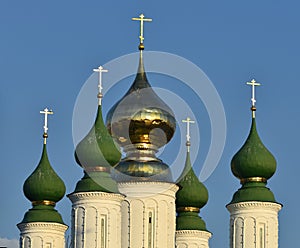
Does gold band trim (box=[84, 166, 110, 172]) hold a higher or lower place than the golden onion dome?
lower

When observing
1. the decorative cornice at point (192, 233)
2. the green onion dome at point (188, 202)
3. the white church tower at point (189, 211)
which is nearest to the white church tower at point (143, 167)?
the white church tower at point (189, 211)

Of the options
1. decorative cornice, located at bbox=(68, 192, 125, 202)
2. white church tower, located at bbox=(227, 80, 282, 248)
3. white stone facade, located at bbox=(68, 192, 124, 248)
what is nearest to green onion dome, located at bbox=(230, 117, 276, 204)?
white church tower, located at bbox=(227, 80, 282, 248)

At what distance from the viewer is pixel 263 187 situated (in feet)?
138

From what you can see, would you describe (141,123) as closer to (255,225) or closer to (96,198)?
(96,198)

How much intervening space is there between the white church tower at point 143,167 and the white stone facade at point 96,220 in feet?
1.76

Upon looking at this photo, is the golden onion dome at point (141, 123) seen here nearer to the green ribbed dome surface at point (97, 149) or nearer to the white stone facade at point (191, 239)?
the green ribbed dome surface at point (97, 149)

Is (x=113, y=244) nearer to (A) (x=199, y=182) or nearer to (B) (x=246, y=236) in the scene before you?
(B) (x=246, y=236)

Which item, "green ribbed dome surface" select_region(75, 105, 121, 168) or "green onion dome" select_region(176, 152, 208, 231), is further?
"green onion dome" select_region(176, 152, 208, 231)

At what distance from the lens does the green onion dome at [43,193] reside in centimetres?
4316

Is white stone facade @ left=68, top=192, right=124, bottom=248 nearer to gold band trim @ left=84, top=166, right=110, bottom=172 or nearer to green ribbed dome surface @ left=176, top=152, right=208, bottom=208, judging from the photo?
gold band trim @ left=84, top=166, right=110, bottom=172

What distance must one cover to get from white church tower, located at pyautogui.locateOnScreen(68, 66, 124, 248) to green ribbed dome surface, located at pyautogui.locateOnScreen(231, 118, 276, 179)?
344cm

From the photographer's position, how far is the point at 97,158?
41.1m

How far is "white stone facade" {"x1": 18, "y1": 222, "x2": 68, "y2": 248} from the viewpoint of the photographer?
42.7 meters

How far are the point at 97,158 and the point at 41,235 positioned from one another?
310 cm
